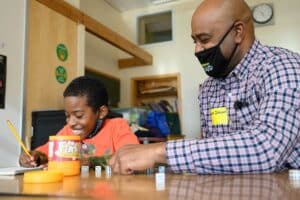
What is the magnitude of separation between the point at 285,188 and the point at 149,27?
4978mm

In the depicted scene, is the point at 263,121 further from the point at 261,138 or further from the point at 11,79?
the point at 11,79

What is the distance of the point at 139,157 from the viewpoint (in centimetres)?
78

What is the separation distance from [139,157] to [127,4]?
4579mm

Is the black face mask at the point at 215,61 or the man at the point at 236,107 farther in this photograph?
the black face mask at the point at 215,61

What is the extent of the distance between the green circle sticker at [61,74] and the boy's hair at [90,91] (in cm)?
137

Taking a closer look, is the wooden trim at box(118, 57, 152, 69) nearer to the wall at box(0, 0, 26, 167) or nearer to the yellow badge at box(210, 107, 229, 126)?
the wall at box(0, 0, 26, 167)

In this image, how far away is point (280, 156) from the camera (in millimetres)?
731

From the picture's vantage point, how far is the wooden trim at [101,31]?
3.00 m

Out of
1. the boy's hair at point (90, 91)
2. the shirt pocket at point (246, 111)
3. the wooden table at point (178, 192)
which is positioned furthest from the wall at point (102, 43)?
the wooden table at point (178, 192)

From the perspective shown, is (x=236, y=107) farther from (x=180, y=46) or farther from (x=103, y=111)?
(x=180, y=46)

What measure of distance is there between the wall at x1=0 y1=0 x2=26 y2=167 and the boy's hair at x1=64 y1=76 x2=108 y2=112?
3.34ft

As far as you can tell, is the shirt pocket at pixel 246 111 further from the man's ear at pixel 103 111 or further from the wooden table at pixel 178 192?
the man's ear at pixel 103 111

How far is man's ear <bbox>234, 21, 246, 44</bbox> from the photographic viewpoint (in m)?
1.05

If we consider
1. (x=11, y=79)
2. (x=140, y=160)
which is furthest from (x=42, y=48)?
(x=140, y=160)
